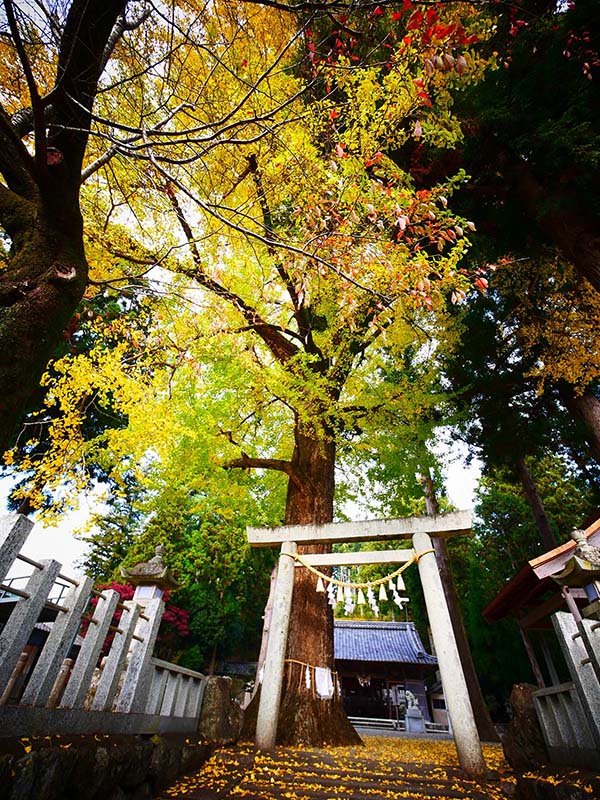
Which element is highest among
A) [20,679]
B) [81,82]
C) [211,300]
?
[211,300]

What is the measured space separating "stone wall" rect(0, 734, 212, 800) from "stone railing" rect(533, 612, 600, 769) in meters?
4.22

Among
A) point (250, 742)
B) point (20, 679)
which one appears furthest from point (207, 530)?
point (250, 742)

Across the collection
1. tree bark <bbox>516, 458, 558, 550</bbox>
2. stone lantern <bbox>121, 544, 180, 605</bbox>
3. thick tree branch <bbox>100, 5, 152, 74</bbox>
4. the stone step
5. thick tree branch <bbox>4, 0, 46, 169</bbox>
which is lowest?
the stone step

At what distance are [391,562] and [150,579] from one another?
341 centimetres

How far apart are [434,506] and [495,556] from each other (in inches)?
251

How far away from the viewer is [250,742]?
5438mm

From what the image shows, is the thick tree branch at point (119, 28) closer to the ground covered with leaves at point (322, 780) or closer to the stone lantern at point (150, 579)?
the stone lantern at point (150, 579)

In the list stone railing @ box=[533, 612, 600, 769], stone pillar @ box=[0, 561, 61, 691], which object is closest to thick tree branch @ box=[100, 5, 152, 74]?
stone pillar @ box=[0, 561, 61, 691]

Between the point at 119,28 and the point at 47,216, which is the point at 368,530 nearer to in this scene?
the point at 47,216

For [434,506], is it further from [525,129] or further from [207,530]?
[525,129]

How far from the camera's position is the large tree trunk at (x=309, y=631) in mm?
5719

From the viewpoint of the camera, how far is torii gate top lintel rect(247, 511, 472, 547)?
18.0 feet

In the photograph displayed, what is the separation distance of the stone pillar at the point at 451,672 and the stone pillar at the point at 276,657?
6.46ft

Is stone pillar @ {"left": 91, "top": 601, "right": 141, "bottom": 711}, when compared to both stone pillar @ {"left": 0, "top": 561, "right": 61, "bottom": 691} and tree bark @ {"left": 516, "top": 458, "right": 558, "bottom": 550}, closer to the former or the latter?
stone pillar @ {"left": 0, "top": 561, "right": 61, "bottom": 691}
